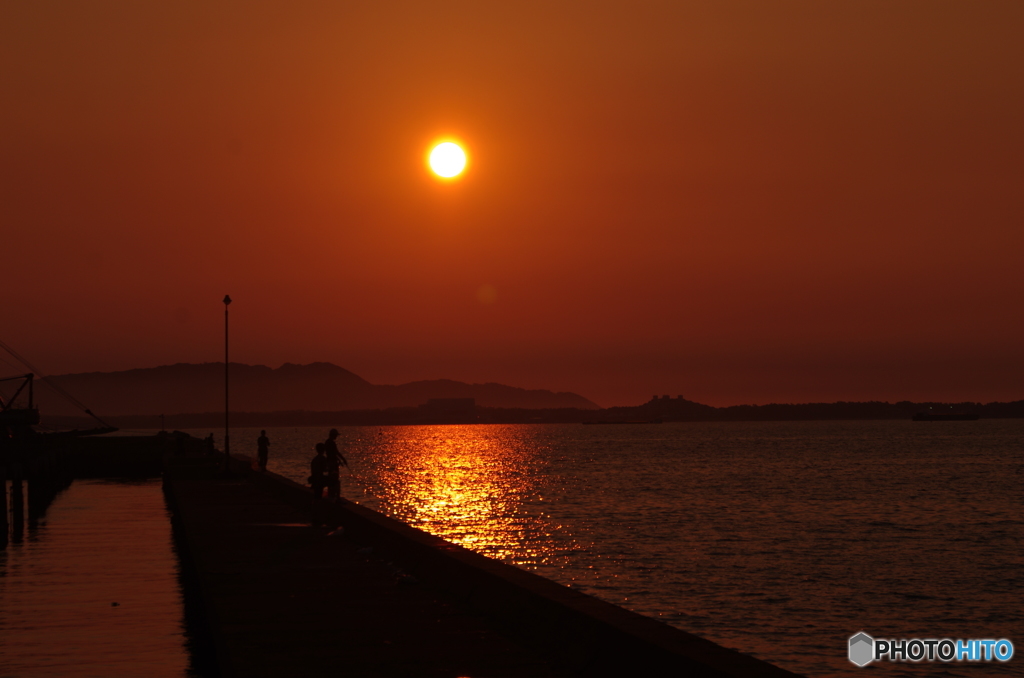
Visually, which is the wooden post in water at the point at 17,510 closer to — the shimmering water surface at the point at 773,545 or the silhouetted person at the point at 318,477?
the silhouetted person at the point at 318,477

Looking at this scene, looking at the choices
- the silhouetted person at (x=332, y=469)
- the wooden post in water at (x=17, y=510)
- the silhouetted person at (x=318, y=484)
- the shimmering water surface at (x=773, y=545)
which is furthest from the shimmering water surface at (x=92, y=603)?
the shimmering water surface at (x=773, y=545)

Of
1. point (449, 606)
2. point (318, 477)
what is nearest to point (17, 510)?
point (318, 477)

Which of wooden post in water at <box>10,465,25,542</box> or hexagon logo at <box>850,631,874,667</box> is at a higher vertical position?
wooden post in water at <box>10,465,25,542</box>

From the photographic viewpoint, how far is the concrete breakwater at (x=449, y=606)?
1030 centimetres

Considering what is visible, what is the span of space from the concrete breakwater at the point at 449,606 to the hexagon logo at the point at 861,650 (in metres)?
9.82

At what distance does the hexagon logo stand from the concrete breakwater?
32.2ft

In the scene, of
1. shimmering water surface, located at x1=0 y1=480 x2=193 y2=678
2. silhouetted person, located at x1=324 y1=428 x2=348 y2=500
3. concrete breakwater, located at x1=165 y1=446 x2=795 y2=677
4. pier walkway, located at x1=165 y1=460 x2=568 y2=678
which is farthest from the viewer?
silhouetted person, located at x1=324 y1=428 x2=348 y2=500

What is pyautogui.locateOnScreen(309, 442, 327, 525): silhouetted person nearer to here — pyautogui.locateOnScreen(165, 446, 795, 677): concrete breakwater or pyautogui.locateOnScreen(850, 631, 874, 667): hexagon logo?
pyautogui.locateOnScreen(165, 446, 795, 677): concrete breakwater

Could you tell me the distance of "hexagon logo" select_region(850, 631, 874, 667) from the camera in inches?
909

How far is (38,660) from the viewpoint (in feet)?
43.1

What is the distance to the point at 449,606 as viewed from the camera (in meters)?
14.2

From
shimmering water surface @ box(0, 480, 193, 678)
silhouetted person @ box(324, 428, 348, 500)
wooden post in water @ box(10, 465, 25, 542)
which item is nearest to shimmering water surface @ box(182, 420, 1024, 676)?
silhouetted person @ box(324, 428, 348, 500)

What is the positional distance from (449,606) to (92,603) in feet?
21.4

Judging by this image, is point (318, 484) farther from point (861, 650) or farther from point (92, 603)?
point (861, 650)
